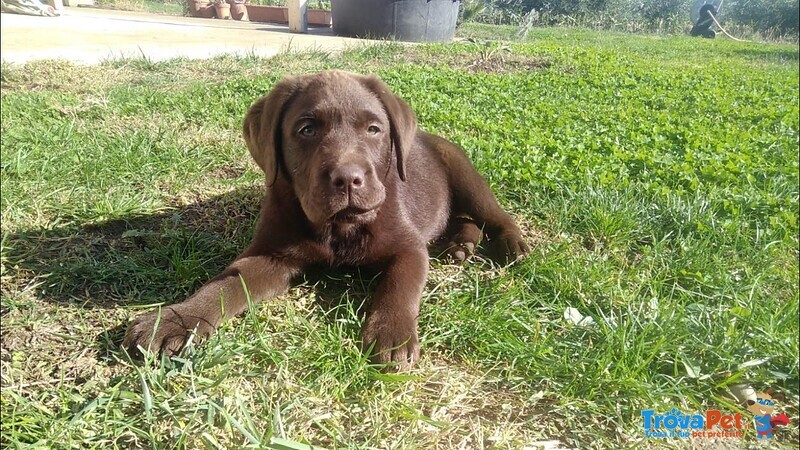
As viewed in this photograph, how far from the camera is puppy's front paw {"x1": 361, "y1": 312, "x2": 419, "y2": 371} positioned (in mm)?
1733

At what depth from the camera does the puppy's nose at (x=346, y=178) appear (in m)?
1.97

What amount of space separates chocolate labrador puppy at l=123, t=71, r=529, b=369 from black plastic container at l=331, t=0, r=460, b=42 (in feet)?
10.8

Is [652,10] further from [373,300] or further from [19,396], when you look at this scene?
[19,396]

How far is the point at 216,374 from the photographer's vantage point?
1646mm

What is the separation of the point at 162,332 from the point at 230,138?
2.18 m

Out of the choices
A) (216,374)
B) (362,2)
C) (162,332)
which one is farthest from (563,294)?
(362,2)

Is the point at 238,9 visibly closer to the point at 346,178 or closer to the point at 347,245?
the point at 346,178

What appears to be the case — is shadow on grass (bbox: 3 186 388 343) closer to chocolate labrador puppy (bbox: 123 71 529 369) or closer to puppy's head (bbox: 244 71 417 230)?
chocolate labrador puppy (bbox: 123 71 529 369)

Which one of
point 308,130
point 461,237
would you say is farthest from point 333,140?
point 461,237

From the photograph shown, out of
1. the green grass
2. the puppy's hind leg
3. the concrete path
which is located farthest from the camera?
the puppy's hind leg

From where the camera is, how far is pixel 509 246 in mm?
2580

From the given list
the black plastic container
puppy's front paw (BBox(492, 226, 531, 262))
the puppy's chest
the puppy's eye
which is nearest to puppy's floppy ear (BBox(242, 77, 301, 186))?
the puppy's eye

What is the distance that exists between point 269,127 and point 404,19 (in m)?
6.98

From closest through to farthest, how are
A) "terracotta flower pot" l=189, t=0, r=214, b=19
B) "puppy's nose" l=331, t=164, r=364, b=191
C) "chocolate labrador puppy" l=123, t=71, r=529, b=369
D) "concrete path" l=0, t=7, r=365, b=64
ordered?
"concrete path" l=0, t=7, r=365, b=64
"terracotta flower pot" l=189, t=0, r=214, b=19
"chocolate labrador puppy" l=123, t=71, r=529, b=369
"puppy's nose" l=331, t=164, r=364, b=191
